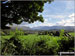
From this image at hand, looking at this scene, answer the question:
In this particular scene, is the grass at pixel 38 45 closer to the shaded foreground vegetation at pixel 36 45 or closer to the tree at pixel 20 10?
the shaded foreground vegetation at pixel 36 45

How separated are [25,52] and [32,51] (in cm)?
15

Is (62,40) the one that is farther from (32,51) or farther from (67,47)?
(32,51)

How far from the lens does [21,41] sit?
2.91 meters

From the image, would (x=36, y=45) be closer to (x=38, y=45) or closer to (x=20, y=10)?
(x=38, y=45)

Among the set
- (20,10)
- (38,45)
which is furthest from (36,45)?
(20,10)

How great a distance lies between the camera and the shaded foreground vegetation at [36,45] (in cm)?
285

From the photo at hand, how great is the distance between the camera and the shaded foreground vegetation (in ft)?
9.35

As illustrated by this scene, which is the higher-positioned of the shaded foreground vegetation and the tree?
the tree

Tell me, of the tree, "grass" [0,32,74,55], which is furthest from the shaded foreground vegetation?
the tree

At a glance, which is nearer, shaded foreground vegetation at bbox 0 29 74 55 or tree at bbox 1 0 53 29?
shaded foreground vegetation at bbox 0 29 74 55

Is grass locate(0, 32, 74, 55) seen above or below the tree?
below

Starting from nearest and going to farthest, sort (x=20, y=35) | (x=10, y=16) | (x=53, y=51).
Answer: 1. (x=53, y=51)
2. (x=20, y=35)
3. (x=10, y=16)

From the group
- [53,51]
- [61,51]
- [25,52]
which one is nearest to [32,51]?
[25,52]

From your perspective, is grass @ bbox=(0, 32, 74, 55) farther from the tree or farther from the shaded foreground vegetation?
the tree
